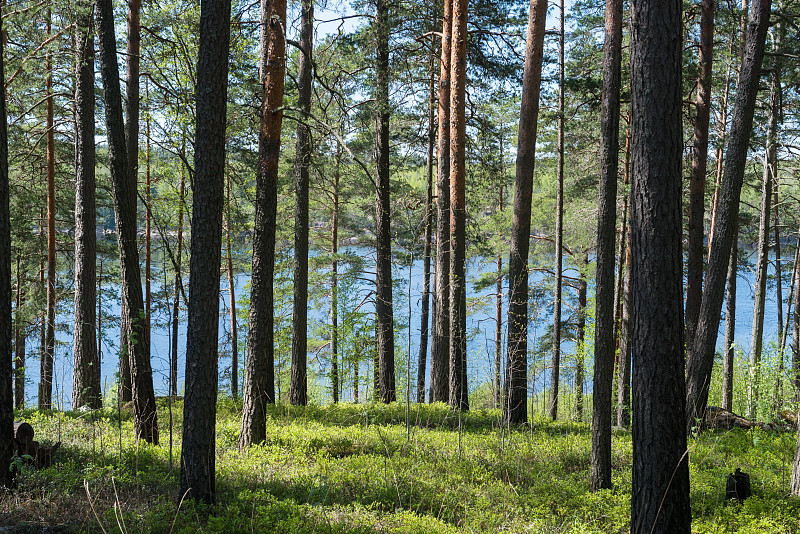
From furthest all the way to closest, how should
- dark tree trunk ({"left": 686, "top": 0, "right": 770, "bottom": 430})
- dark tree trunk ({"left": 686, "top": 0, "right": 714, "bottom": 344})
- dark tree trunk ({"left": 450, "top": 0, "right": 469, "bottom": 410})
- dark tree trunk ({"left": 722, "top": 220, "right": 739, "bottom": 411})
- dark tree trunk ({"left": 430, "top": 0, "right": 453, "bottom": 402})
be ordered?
dark tree trunk ({"left": 722, "top": 220, "right": 739, "bottom": 411}), dark tree trunk ({"left": 430, "top": 0, "right": 453, "bottom": 402}), dark tree trunk ({"left": 686, "top": 0, "right": 714, "bottom": 344}), dark tree trunk ({"left": 450, "top": 0, "right": 469, "bottom": 410}), dark tree trunk ({"left": 686, "top": 0, "right": 770, "bottom": 430})

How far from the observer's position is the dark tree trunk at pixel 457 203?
909cm

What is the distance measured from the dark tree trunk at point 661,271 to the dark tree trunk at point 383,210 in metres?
5.54

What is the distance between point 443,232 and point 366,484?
17.5ft

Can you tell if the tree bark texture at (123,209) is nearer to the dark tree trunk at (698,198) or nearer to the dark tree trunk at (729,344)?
the dark tree trunk at (698,198)

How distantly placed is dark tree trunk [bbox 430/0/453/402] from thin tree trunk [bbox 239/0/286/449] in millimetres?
3826

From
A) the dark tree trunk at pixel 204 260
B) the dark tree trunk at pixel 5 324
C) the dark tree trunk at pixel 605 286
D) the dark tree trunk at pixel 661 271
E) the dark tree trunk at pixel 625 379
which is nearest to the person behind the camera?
the dark tree trunk at pixel 661 271

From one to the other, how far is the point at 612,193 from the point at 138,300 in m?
5.66

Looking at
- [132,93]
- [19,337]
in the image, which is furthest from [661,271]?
[19,337]

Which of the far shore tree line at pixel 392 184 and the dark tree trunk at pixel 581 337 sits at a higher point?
the far shore tree line at pixel 392 184

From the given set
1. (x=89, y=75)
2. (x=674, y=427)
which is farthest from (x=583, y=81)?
(x=89, y=75)

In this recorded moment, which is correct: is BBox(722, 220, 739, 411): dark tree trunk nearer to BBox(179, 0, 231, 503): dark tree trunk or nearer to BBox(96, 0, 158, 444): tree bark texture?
BBox(179, 0, 231, 503): dark tree trunk

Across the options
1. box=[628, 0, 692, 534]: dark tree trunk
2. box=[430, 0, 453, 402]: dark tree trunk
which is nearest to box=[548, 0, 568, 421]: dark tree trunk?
box=[430, 0, 453, 402]: dark tree trunk

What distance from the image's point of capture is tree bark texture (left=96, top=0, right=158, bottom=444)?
568 cm

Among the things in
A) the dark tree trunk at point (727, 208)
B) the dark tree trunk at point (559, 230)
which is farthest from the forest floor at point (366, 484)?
the dark tree trunk at point (559, 230)
